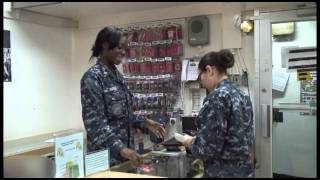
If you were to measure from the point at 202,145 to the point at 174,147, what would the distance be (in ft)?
1.63

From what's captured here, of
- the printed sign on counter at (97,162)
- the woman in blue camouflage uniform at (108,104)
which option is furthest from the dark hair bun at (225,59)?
the printed sign on counter at (97,162)

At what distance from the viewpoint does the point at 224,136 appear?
1480 millimetres

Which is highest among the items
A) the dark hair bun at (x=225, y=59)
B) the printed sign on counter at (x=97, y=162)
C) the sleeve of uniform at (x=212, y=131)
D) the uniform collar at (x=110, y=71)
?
the dark hair bun at (x=225, y=59)

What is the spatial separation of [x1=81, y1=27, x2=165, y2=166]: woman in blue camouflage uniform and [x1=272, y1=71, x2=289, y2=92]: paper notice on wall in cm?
153

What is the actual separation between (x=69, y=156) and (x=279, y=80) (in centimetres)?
211

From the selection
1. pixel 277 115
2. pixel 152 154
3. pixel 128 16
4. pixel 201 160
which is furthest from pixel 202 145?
pixel 128 16

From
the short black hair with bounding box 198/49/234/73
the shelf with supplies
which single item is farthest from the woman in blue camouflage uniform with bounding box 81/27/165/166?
the shelf with supplies

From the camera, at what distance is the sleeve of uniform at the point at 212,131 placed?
1.46 meters

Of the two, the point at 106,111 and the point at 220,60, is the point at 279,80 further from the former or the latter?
the point at 106,111

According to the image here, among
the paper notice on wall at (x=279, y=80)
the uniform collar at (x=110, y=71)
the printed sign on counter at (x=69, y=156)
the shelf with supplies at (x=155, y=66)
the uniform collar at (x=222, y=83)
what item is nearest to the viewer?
the printed sign on counter at (x=69, y=156)

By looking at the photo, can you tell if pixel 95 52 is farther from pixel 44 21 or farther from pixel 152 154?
pixel 44 21

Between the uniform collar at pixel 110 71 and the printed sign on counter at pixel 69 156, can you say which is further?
the uniform collar at pixel 110 71

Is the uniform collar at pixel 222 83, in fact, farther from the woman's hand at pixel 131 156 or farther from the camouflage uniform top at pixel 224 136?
the woman's hand at pixel 131 156

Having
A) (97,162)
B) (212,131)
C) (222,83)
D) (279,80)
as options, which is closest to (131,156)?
(97,162)
